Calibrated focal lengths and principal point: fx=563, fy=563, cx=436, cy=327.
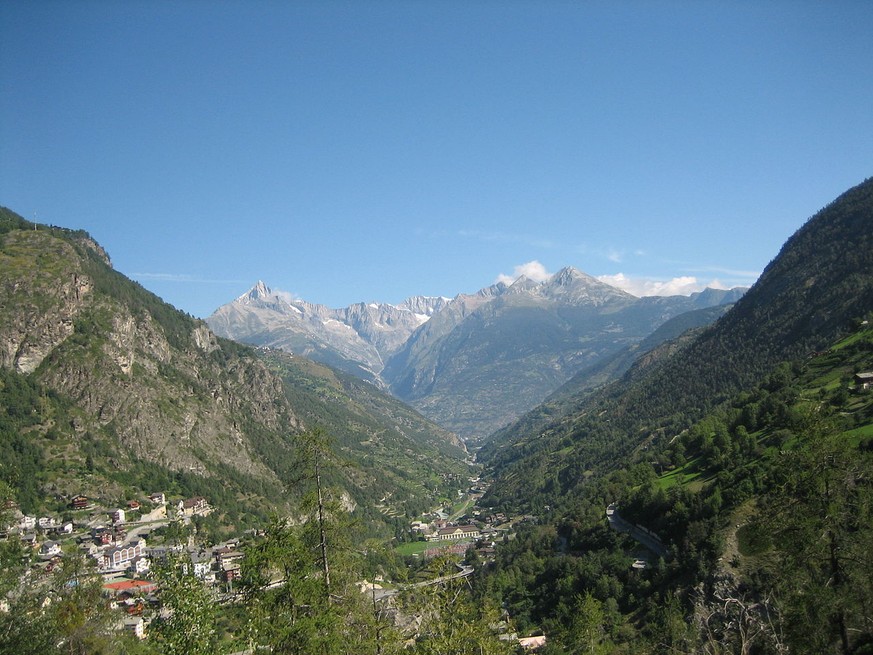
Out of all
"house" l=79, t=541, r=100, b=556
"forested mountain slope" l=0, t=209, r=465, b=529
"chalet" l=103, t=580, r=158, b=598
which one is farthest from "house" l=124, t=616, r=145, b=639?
"forested mountain slope" l=0, t=209, r=465, b=529

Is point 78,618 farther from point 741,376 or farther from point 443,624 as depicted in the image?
point 741,376

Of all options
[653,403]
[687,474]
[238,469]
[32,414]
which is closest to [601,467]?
[653,403]

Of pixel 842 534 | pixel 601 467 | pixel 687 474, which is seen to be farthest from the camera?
pixel 601 467

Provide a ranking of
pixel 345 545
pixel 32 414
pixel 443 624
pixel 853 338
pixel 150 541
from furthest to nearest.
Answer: pixel 32 414, pixel 853 338, pixel 150 541, pixel 345 545, pixel 443 624

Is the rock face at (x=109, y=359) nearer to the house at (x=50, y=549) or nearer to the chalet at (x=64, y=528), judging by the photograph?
the chalet at (x=64, y=528)

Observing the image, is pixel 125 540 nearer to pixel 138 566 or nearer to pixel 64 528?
pixel 64 528

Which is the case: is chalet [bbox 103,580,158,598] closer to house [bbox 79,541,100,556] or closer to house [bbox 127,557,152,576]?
house [bbox 127,557,152,576]

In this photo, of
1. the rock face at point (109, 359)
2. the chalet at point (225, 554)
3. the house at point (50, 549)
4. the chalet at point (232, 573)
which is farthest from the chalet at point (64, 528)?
the chalet at point (232, 573)

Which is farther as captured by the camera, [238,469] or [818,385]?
[238,469]
